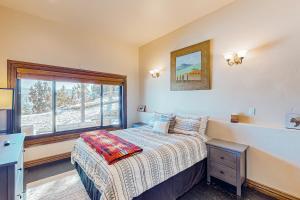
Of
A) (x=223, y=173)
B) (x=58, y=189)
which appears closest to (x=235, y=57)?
(x=223, y=173)

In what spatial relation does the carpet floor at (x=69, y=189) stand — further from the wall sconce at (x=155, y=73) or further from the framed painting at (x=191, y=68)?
the wall sconce at (x=155, y=73)

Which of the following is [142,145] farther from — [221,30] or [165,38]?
[165,38]

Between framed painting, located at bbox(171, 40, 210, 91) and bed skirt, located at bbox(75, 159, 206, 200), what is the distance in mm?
1523

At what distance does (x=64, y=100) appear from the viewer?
11.6 feet

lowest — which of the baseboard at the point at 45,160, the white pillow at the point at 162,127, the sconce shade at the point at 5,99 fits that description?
the baseboard at the point at 45,160

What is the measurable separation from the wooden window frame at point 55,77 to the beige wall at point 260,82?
218 cm

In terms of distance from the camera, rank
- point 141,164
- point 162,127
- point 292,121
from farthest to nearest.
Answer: point 162,127 < point 292,121 < point 141,164

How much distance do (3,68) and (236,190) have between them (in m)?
4.34

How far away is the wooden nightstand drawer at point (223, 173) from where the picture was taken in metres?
2.22

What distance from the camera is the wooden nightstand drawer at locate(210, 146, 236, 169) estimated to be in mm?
2225

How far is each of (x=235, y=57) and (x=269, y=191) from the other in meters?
2.09

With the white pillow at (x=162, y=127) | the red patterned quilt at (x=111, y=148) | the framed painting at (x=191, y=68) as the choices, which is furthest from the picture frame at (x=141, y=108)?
the red patterned quilt at (x=111, y=148)

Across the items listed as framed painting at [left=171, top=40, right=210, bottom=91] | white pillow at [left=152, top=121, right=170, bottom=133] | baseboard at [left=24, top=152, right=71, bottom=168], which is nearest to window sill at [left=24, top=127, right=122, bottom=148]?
baseboard at [left=24, top=152, right=71, bottom=168]

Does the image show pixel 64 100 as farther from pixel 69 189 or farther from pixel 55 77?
pixel 69 189
